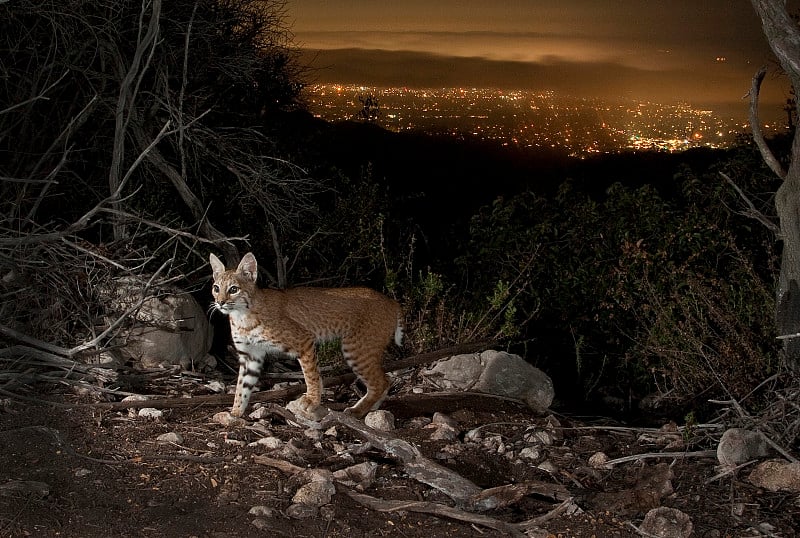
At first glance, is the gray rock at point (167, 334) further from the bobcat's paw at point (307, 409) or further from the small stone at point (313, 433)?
the small stone at point (313, 433)

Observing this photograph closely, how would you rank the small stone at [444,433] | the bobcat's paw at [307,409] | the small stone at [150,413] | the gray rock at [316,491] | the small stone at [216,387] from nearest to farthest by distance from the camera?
the gray rock at [316,491]
the small stone at [444,433]
the small stone at [150,413]
the bobcat's paw at [307,409]
the small stone at [216,387]

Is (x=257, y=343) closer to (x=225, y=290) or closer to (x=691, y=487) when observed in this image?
(x=225, y=290)

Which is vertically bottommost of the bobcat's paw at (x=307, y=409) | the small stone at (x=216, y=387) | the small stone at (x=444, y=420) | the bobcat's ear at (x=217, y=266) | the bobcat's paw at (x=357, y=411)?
the small stone at (x=216, y=387)

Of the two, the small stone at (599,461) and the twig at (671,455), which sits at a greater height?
the twig at (671,455)

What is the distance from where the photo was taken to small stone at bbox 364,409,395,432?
21.2 feet

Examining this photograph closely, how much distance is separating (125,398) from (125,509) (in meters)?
2.12

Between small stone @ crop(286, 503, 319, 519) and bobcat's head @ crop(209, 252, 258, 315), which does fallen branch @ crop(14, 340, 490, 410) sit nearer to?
bobcat's head @ crop(209, 252, 258, 315)

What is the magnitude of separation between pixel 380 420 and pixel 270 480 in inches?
52.7

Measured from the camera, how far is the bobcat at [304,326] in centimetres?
687

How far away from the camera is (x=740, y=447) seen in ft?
18.2

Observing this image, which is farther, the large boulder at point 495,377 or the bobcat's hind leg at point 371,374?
the large boulder at point 495,377

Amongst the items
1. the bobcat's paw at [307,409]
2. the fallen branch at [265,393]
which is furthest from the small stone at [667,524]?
the fallen branch at [265,393]

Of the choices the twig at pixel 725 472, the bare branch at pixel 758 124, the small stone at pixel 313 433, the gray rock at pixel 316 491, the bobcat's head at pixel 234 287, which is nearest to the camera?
the gray rock at pixel 316 491

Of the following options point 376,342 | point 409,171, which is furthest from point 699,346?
point 409,171
